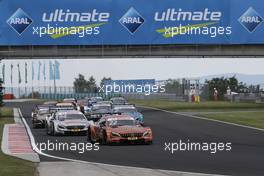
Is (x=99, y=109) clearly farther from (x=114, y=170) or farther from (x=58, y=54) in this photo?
(x=114, y=170)

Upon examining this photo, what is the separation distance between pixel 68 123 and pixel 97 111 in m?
13.1

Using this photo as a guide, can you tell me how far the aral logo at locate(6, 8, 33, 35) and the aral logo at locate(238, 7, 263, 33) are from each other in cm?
1536

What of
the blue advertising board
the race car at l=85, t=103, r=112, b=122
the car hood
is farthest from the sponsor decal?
the car hood

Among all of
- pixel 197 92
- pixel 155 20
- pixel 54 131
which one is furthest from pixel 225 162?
pixel 197 92

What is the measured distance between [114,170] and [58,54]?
37535 mm

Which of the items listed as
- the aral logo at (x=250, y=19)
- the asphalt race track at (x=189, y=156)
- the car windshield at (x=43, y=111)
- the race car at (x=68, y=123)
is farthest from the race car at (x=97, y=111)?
the asphalt race track at (x=189, y=156)

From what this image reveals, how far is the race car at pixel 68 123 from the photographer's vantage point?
3134cm

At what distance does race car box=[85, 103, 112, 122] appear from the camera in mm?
44094

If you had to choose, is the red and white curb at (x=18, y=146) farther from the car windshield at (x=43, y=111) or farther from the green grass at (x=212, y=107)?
the green grass at (x=212, y=107)

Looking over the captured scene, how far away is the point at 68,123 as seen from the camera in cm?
3158

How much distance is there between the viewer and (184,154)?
2119 centimetres

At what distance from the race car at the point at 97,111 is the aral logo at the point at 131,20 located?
7.51 metres

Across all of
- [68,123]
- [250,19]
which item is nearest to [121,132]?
[68,123]

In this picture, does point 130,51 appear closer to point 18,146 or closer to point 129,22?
point 129,22
